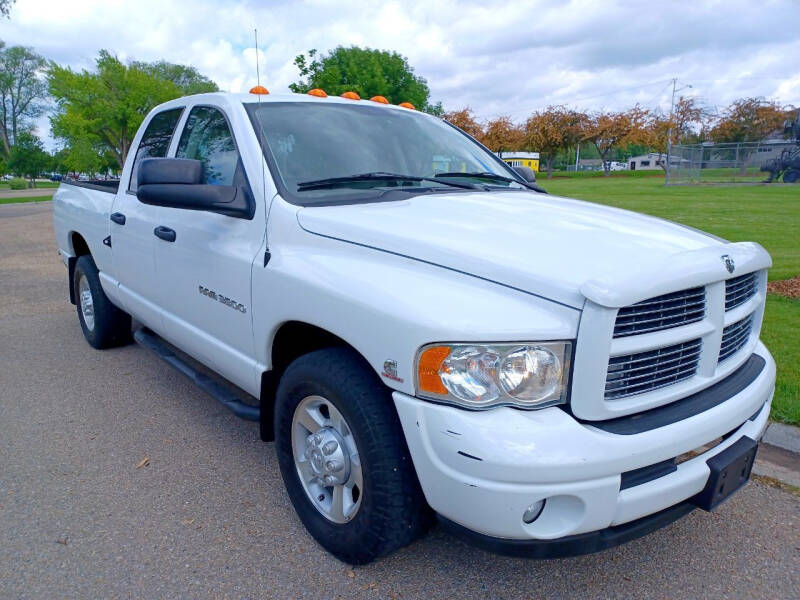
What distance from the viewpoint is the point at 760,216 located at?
45.3 ft

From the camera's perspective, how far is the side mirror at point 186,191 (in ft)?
8.87

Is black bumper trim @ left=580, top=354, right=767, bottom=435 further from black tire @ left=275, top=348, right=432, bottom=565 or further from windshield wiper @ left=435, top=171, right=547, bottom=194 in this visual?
windshield wiper @ left=435, top=171, right=547, bottom=194

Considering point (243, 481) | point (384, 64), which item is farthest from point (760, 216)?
point (384, 64)

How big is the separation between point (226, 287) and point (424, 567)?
1518 millimetres

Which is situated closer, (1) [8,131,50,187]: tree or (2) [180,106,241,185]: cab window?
(2) [180,106,241,185]: cab window

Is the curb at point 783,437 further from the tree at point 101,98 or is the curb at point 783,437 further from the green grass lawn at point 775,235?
the tree at point 101,98

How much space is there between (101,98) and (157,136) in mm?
40824

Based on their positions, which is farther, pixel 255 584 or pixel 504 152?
pixel 504 152

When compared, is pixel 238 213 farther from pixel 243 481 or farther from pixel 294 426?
pixel 243 481

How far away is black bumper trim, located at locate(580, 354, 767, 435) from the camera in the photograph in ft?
6.44

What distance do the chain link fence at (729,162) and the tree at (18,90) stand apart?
72.0 meters

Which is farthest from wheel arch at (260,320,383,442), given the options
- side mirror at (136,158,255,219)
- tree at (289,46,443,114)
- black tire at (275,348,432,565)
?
tree at (289,46,443,114)

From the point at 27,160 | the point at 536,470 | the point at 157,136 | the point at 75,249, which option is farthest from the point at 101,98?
the point at 536,470

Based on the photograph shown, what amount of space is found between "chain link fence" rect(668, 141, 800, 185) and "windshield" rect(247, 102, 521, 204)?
30.0 metres
